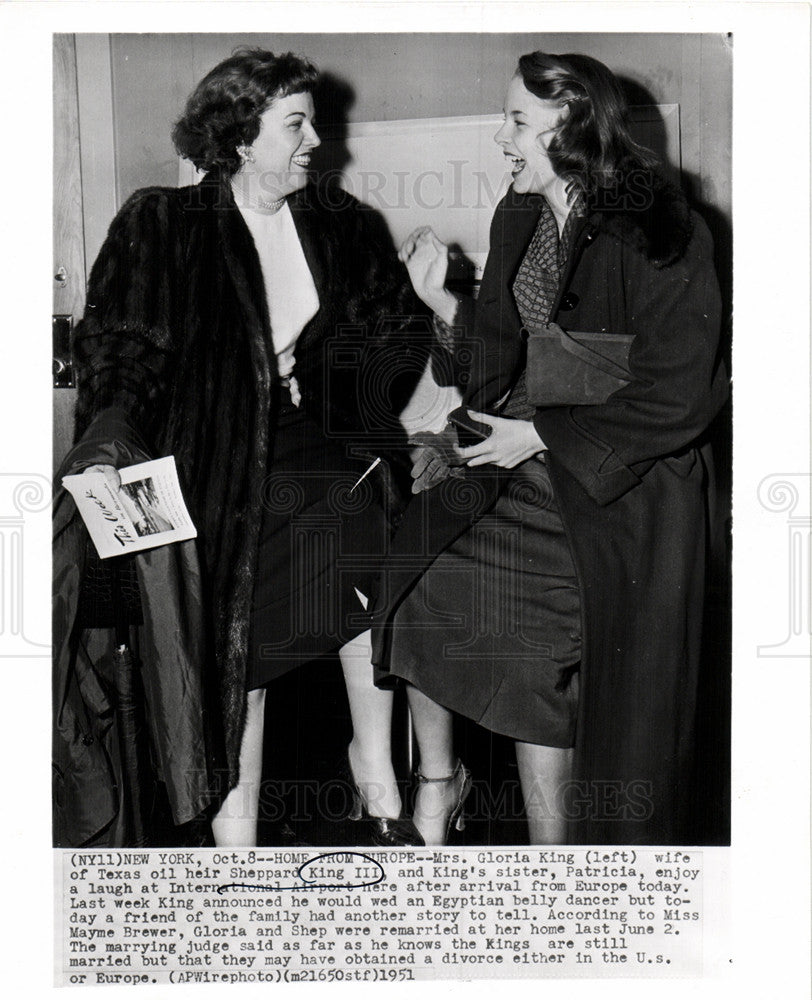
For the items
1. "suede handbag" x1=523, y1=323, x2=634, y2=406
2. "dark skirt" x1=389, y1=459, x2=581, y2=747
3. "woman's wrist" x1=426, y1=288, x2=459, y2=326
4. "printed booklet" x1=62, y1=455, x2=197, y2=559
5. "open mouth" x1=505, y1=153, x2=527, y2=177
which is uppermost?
"open mouth" x1=505, y1=153, x2=527, y2=177

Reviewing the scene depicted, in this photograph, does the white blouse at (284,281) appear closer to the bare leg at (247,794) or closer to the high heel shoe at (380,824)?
the bare leg at (247,794)

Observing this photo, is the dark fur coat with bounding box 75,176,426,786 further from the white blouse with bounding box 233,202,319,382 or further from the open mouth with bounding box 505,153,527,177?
the open mouth with bounding box 505,153,527,177

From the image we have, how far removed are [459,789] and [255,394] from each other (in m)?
0.86

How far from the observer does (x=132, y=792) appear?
6.29 ft

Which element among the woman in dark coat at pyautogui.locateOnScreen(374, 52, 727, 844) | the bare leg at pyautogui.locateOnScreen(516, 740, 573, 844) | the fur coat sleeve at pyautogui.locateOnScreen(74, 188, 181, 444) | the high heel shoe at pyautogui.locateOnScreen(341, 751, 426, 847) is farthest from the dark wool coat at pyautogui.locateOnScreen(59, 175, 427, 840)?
the bare leg at pyautogui.locateOnScreen(516, 740, 573, 844)

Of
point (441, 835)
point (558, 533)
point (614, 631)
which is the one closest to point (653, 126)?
point (558, 533)

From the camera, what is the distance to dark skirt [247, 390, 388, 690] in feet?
6.22

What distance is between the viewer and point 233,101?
73.3 inches

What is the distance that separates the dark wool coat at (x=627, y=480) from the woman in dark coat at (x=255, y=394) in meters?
0.15

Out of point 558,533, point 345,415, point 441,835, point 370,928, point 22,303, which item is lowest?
point 370,928

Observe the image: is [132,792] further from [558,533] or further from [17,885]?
[558,533]

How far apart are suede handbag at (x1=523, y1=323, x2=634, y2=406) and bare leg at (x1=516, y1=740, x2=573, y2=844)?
2.19ft

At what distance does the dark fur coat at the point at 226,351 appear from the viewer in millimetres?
1854

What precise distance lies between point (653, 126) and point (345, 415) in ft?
2.65
